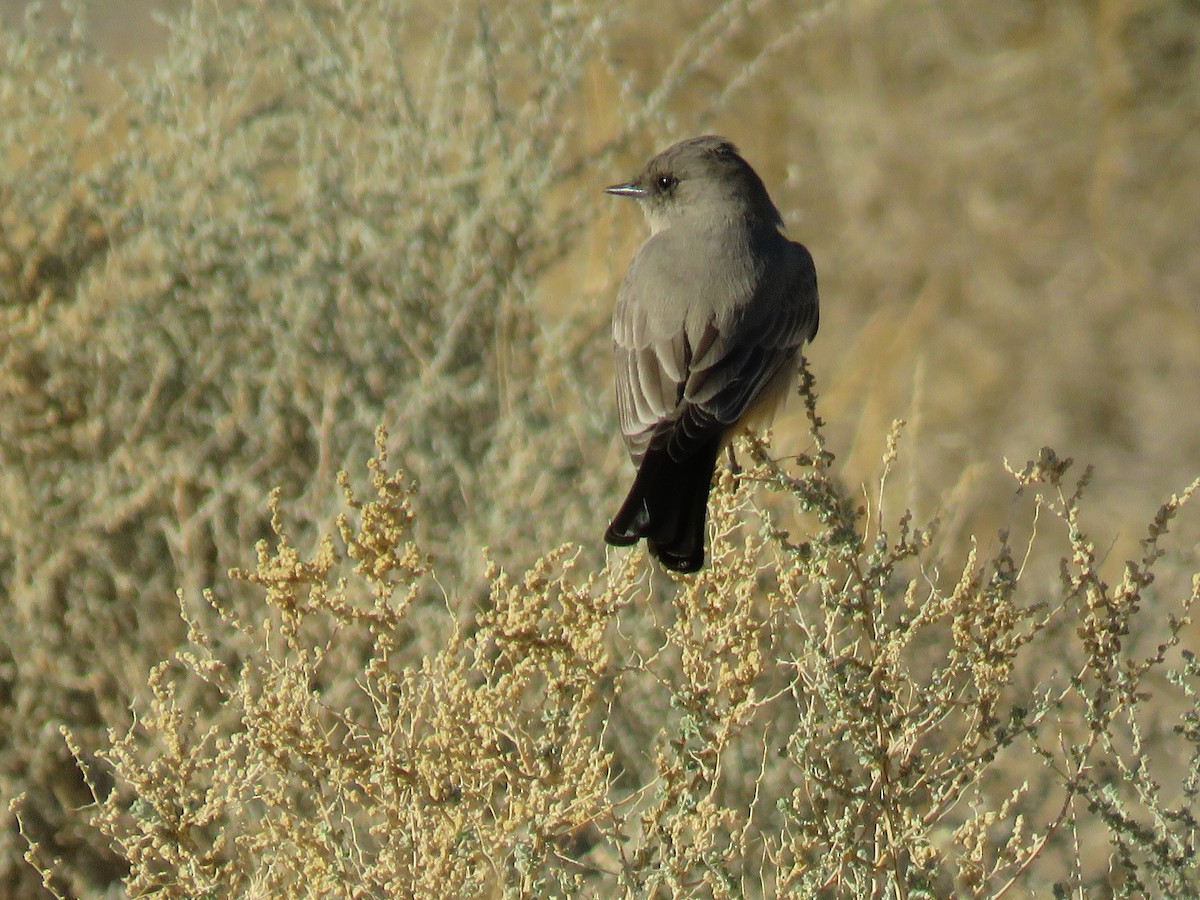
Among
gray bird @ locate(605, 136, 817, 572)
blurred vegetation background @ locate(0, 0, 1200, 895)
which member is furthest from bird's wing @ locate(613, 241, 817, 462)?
blurred vegetation background @ locate(0, 0, 1200, 895)

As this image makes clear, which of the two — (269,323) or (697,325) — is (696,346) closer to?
(697,325)

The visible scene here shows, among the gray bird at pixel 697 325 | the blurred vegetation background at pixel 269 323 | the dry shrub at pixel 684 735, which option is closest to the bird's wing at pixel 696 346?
the gray bird at pixel 697 325

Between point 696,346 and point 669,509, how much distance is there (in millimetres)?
785

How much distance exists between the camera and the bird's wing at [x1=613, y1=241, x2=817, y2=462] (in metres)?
3.57

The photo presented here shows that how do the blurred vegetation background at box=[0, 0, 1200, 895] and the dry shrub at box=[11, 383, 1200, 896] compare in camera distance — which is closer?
the dry shrub at box=[11, 383, 1200, 896]

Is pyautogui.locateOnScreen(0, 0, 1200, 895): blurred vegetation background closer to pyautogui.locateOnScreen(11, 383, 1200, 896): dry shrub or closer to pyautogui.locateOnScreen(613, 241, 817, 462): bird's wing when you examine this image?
pyautogui.locateOnScreen(613, 241, 817, 462): bird's wing

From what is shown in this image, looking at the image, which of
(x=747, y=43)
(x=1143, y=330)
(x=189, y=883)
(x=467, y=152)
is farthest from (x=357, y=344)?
(x=1143, y=330)

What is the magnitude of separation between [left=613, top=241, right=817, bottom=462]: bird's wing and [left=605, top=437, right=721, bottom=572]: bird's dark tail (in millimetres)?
50

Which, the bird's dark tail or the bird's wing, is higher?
the bird's dark tail

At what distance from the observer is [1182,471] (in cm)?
809

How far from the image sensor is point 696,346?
3775mm

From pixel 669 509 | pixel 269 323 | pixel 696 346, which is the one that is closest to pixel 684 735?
pixel 669 509

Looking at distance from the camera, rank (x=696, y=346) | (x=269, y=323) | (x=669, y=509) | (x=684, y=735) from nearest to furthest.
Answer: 1. (x=684, y=735)
2. (x=669, y=509)
3. (x=696, y=346)
4. (x=269, y=323)

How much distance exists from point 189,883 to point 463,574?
4.75ft
